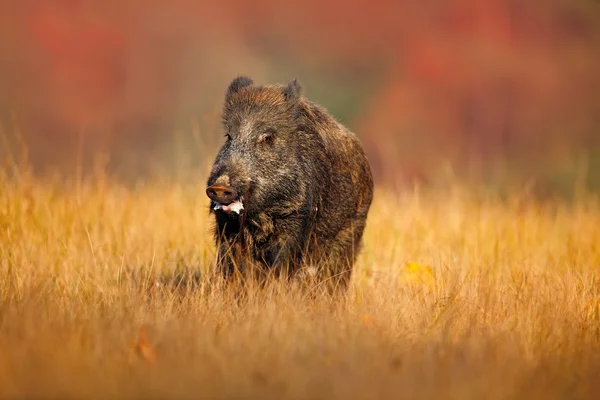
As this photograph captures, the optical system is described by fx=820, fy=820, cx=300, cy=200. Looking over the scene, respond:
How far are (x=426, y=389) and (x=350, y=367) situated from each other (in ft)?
1.35

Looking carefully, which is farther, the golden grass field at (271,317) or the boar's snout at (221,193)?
the boar's snout at (221,193)

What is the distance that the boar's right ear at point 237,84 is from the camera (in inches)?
248

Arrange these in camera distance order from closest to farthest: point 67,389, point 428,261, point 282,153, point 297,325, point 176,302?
point 67,389, point 297,325, point 176,302, point 282,153, point 428,261

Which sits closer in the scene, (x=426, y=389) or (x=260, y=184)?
(x=426, y=389)

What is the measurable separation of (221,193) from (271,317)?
108 centimetres

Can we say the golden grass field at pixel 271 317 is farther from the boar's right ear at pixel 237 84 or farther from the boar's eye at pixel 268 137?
the boar's right ear at pixel 237 84

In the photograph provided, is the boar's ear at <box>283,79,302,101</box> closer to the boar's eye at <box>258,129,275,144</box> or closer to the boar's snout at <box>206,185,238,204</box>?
the boar's eye at <box>258,129,275,144</box>

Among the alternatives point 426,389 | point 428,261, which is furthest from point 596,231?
point 426,389

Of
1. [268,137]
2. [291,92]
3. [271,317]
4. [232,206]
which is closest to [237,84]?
[291,92]

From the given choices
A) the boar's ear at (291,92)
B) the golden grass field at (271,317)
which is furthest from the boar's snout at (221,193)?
the boar's ear at (291,92)

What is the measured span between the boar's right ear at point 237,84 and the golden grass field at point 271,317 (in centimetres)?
146

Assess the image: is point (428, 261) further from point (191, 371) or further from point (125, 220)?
point (191, 371)

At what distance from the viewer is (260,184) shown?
5.79 m

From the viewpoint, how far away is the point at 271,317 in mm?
4652
